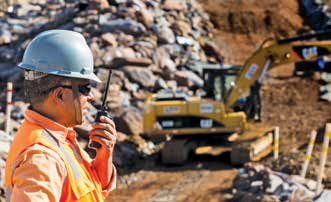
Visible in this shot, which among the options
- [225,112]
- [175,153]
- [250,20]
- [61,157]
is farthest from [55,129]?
[250,20]

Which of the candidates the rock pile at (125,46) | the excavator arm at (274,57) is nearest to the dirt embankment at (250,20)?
the rock pile at (125,46)

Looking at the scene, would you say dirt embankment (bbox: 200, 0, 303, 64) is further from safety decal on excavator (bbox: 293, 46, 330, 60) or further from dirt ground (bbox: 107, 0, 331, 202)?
safety decal on excavator (bbox: 293, 46, 330, 60)

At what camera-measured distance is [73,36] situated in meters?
2.12

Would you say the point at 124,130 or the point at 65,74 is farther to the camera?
the point at 124,130

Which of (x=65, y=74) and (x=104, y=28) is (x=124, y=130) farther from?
(x=65, y=74)

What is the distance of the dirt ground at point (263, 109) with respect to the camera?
9.67m

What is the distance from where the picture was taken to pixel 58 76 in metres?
2.02

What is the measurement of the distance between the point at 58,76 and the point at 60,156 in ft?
1.02

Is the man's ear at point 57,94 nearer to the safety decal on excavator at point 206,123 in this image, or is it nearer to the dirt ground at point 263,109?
the dirt ground at point 263,109

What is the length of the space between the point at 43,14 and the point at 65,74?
753 inches

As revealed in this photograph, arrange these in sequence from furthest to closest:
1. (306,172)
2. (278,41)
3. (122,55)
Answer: (122,55)
(278,41)
(306,172)

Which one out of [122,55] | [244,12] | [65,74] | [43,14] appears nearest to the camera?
[65,74]

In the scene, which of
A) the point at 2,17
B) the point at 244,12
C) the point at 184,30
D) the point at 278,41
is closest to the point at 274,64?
the point at 278,41

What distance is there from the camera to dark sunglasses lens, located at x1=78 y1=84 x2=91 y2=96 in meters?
2.09
